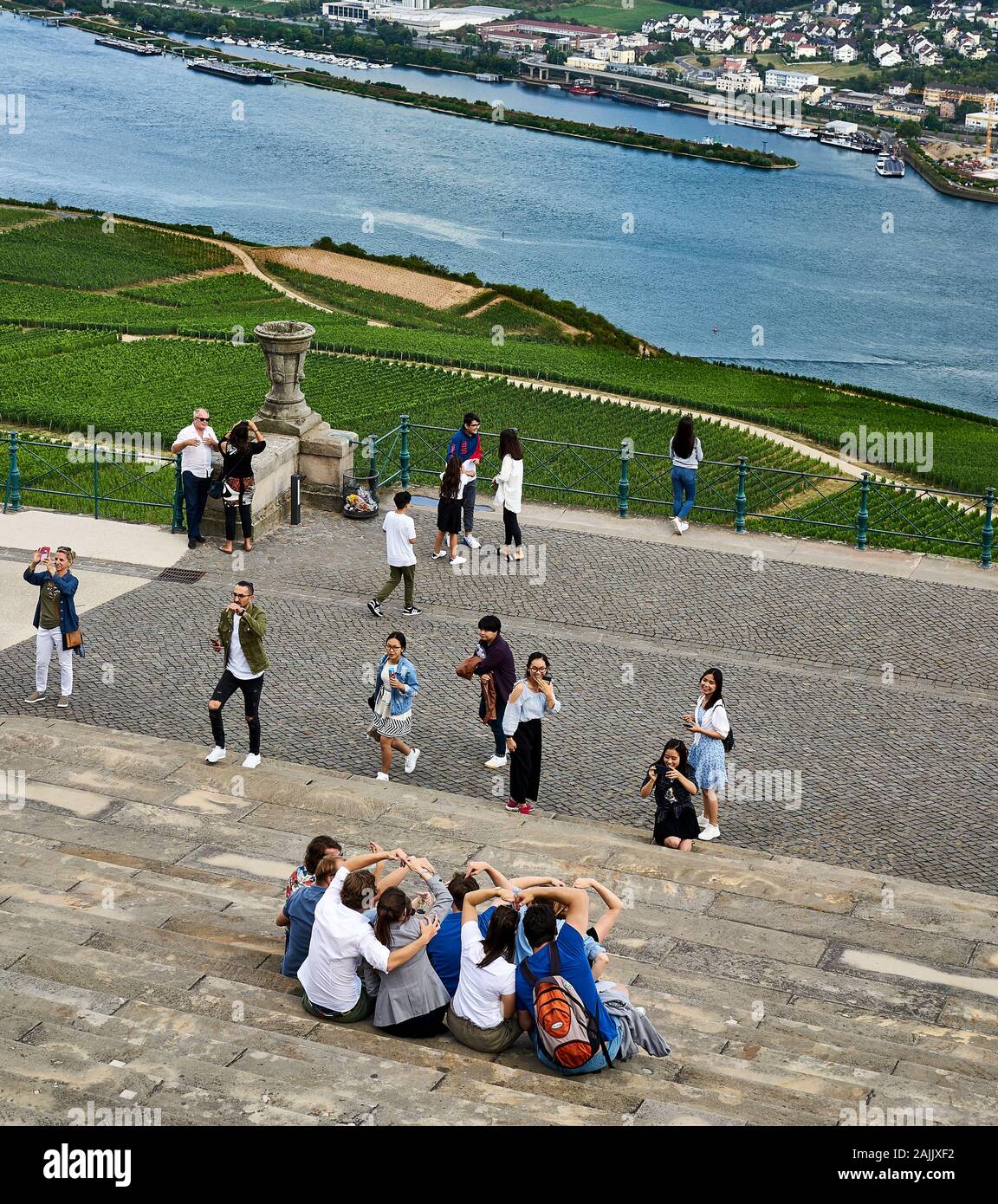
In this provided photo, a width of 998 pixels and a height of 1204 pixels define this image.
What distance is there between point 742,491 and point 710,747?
9.08 m

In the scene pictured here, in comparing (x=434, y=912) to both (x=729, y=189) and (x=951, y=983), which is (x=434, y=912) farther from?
(x=729, y=189)

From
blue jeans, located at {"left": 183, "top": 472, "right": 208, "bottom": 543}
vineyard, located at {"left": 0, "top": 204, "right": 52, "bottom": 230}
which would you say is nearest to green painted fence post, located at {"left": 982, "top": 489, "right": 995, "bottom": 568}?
blue jeans, located at {"left": 183, "top": 472, "right": 208, "bottom": 543}

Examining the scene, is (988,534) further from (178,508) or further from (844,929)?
(844,929)

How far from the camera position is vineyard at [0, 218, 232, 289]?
67.0 m

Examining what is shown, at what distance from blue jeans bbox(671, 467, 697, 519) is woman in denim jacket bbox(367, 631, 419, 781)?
334 inches

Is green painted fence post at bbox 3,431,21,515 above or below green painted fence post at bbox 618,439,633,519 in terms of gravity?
below

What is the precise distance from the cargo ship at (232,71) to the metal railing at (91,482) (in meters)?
172

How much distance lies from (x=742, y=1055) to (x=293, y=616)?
10561 mm

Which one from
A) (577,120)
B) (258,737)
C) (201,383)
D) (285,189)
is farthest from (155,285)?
(577,120)

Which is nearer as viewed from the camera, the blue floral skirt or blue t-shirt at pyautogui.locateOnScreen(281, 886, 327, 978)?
blue t-shirt at pyautogui.locateOnScreen(281, 886, 327, 978)

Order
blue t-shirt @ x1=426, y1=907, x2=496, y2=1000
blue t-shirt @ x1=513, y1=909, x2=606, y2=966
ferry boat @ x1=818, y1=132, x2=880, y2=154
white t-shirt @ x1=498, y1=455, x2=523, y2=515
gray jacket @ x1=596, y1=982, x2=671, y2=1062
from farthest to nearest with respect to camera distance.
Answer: ferry boat @ x1=818, y1=132, x2=880, y2=154, white t-shirt @ x1=498, y1=455, x2=523, y2=515, blue t-shirt @ x1=426, y1=907, x2=496, y2=1000, blue t-shirt @ x1=513, y1=909, x2=606, y2=966, gray jacket @ x1=596, y1=982, x2=671, y2=1062

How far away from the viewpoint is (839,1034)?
917cm

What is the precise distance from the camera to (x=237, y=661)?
13.9 metres

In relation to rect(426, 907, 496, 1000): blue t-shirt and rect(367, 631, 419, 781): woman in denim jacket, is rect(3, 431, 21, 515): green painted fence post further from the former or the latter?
rect(426, 907, 496, 1000): blue t-shirt
